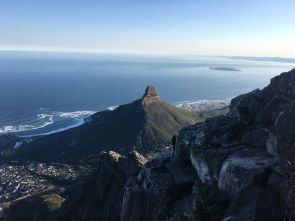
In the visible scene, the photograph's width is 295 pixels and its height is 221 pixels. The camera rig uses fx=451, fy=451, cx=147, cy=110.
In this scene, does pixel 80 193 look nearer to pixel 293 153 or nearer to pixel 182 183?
pixel 182 183

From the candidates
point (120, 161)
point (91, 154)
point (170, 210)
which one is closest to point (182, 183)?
point (170, 210)

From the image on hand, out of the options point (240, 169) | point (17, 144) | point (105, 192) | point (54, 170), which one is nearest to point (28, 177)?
point (54, 170)

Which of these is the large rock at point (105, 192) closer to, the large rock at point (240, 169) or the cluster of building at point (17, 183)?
the large rock at point (240, 169)

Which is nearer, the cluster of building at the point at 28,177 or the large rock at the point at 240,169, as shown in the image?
the large rock at the point at 240,169

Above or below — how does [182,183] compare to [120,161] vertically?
above

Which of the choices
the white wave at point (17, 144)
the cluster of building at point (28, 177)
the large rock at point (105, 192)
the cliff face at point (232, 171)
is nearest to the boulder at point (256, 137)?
the cliff face at point (232, 171)

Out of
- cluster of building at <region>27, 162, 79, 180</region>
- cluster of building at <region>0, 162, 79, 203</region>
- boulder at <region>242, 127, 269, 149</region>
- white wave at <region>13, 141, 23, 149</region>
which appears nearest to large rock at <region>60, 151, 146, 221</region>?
boulder at <region>242, 127, 269, 149</region>
